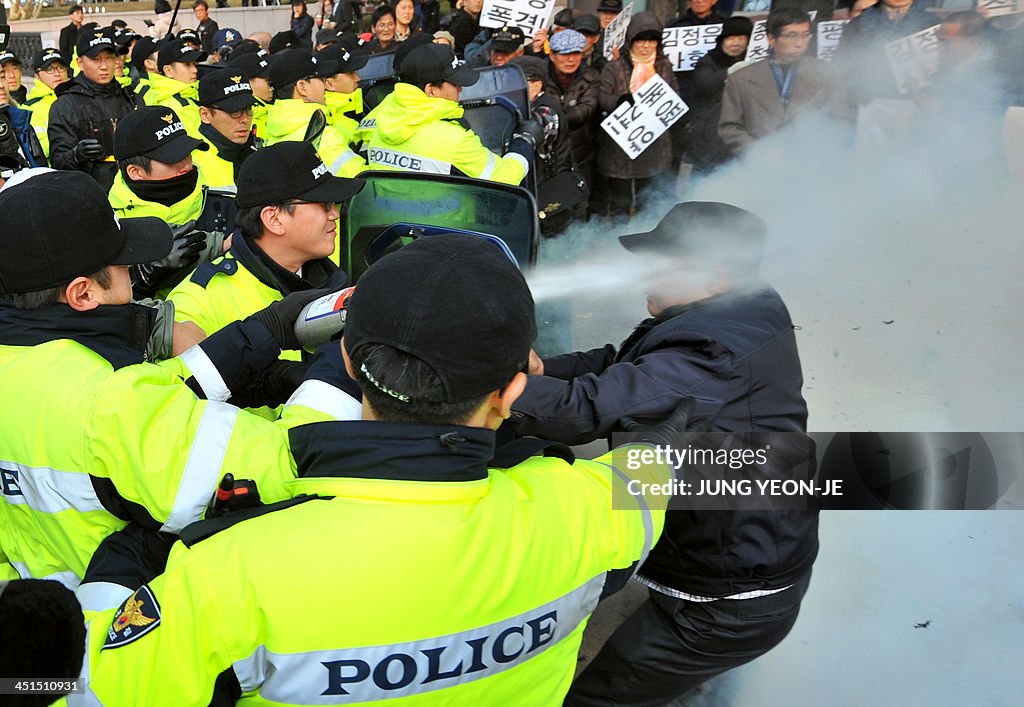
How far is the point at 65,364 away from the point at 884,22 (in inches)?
254

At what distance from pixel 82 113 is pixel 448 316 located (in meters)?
5.87

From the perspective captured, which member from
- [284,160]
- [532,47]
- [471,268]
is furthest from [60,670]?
[532,47]

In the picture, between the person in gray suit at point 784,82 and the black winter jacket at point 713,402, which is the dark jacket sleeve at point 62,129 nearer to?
the person in gray suit at point 784,82

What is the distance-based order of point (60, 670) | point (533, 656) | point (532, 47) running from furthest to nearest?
point (532, 47)
point (533, 656)
point (60, 670)

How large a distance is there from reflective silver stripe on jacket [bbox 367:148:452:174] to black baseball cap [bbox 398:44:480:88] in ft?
1.56

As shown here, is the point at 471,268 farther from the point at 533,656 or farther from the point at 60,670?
the point at 60,670

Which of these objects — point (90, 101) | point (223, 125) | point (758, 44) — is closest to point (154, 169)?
point (223, 125)

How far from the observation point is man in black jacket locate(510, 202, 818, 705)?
2.02 metres

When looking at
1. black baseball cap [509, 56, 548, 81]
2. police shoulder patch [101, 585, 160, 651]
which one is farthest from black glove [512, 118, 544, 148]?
police shoulder patch [101, 585, 160, 651]

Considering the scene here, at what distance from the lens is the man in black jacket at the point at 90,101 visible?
582 cm

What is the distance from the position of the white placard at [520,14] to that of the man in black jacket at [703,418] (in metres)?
5.88

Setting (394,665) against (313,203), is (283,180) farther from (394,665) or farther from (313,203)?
(394,665)

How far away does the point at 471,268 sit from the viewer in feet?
4.36

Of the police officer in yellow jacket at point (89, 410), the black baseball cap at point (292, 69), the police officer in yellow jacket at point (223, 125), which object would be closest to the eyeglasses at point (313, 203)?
the police officer in yellow jacket at point (89, 410)
